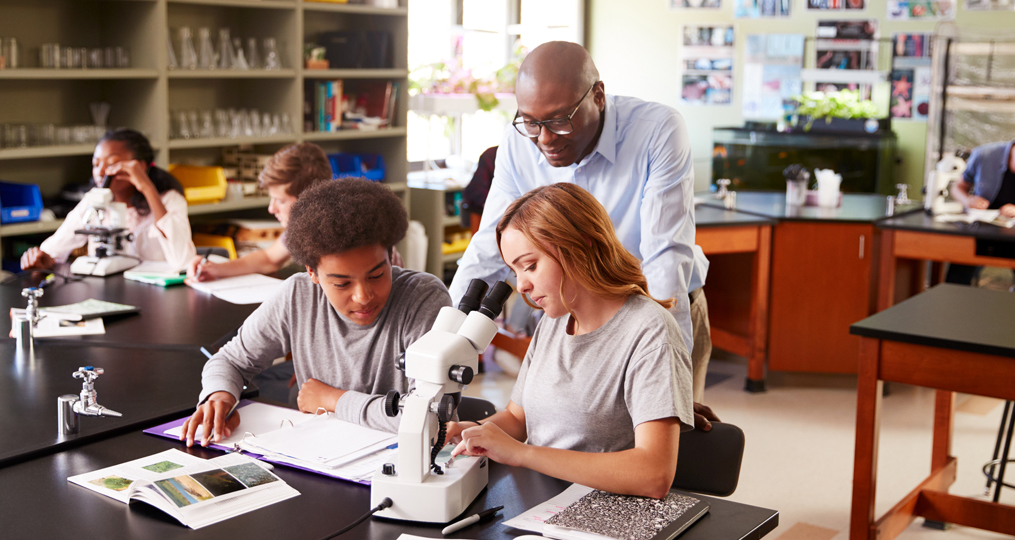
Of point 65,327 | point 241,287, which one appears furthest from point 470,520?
point 241,287

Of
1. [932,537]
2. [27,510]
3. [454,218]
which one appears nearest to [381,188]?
[27,510]

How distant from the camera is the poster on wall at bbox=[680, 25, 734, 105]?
6828mm

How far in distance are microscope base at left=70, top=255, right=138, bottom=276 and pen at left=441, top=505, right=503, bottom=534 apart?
217 centimetres

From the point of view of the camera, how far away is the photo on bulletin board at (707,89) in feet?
22.5

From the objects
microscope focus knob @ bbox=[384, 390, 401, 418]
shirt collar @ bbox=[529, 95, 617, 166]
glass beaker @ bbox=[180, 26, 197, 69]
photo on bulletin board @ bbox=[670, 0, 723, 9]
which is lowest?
microscope focus knob @ bbox=[384, 390, 401, 418]

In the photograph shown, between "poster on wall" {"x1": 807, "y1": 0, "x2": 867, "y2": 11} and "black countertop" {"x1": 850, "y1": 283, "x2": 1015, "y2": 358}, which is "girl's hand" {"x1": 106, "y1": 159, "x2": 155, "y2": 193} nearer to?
"black countertop" {"x1": 850, "y1": 283, "x2": 1015, "y2": 358}

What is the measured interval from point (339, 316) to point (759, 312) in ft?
9.28

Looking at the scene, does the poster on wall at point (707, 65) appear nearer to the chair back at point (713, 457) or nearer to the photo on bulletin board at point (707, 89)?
the photo on bulletin board at point (707, 89)

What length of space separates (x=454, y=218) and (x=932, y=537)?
3250 millimetres

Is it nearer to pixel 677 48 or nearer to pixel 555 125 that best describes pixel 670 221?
pixel 555 125

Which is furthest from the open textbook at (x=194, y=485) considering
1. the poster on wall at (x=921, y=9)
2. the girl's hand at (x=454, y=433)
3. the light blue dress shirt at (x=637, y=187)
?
the poster on wall at (x=921, y=9)

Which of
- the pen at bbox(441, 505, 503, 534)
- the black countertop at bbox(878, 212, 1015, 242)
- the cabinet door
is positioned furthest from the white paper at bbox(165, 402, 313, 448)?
the black countertop at bbox(878, 212, 1015, 242)

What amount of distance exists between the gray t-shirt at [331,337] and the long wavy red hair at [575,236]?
1.29 feet

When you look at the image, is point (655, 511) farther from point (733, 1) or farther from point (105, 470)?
point (733, 1)
